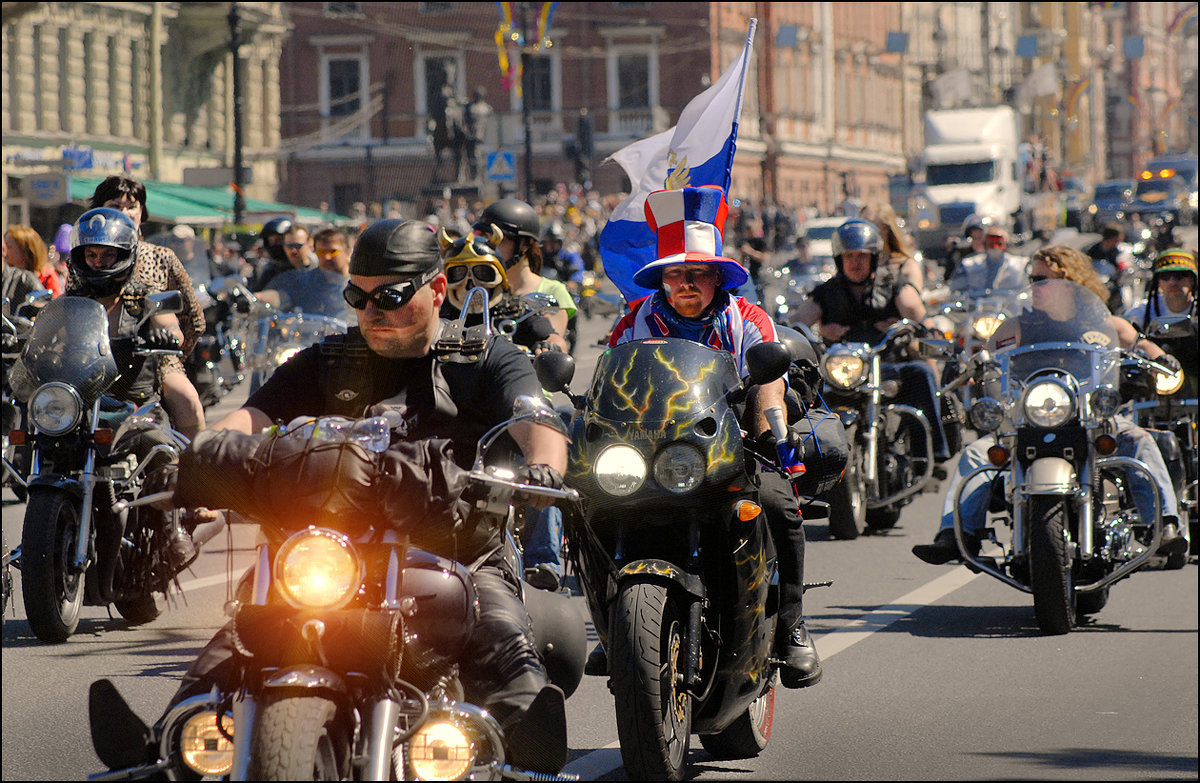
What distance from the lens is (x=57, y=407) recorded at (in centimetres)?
815

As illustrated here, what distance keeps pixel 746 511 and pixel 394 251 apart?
154 centimetres

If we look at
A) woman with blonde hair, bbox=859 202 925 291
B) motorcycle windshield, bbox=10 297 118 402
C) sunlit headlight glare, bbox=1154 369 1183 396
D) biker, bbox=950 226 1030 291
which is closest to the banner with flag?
motorcycle windshield, bbox=10 297 118 402

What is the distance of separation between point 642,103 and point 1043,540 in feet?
225

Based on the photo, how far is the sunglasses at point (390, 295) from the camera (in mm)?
4523

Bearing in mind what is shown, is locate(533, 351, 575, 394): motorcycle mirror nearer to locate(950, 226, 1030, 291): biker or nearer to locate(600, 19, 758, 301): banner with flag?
locate(600, 19, 758, 301): banner with flag

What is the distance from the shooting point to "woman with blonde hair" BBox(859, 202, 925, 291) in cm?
1268

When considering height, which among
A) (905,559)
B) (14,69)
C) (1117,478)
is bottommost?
(905,559)

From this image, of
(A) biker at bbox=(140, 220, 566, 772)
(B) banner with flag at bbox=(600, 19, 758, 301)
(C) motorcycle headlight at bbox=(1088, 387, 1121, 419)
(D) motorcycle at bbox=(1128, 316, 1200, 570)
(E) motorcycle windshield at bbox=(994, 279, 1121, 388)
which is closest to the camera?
(A) biker at bbox=(140, 220, 566, 772)

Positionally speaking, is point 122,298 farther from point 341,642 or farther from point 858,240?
point 341,642

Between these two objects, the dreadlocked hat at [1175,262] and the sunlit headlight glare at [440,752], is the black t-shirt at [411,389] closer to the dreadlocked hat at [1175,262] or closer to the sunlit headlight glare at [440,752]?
the sunlit headlight glare at [440,752]

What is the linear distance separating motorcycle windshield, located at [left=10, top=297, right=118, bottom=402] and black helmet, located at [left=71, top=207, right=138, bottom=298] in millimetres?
299

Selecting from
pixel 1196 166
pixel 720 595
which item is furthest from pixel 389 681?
pixel 1196 166

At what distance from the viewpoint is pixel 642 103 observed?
75625mm

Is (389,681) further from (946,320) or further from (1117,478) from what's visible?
(946,320)
